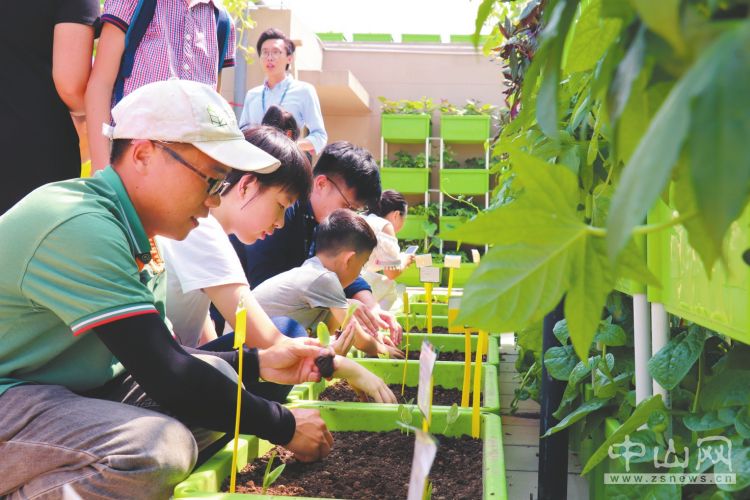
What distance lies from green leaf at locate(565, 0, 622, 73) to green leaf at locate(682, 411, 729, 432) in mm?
467

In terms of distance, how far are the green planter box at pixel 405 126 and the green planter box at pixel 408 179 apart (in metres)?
0.40

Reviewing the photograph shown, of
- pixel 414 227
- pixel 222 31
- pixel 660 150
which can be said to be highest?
pixel 222 31

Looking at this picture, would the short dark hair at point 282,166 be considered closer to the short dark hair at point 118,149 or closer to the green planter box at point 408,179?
the short dark hair at point 118,149

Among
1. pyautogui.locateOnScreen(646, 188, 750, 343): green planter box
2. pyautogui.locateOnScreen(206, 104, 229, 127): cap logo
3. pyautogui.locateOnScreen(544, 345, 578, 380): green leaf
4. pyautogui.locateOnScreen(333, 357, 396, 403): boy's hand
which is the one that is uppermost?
pyautogui.locateOnScreen(206, 104, 229, 127): cap logo

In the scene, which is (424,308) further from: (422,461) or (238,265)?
(422,461)

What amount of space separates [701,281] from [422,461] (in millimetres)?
307

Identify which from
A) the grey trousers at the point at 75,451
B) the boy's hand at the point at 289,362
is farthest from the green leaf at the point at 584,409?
the grey trousers at the point at 75,451

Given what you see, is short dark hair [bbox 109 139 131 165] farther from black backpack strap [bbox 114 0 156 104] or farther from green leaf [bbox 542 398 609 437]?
green leaf [bbox 542 398 609 437]

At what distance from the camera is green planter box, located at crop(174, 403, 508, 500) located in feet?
3.32

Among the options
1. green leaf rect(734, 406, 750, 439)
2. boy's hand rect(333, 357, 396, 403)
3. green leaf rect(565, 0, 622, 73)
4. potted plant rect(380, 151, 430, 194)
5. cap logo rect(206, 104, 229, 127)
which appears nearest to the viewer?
green leaf rect(565, 0, 622, 73)

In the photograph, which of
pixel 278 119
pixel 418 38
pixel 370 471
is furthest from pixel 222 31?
pixel 418 38

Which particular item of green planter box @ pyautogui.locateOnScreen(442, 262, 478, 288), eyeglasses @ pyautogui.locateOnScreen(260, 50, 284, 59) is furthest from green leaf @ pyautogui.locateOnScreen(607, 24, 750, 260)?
green planter box @ pyautogui.locateOnScreen(442, 262, 478, 288)

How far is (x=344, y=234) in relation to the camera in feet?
7.34

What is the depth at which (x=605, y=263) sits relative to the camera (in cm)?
37
